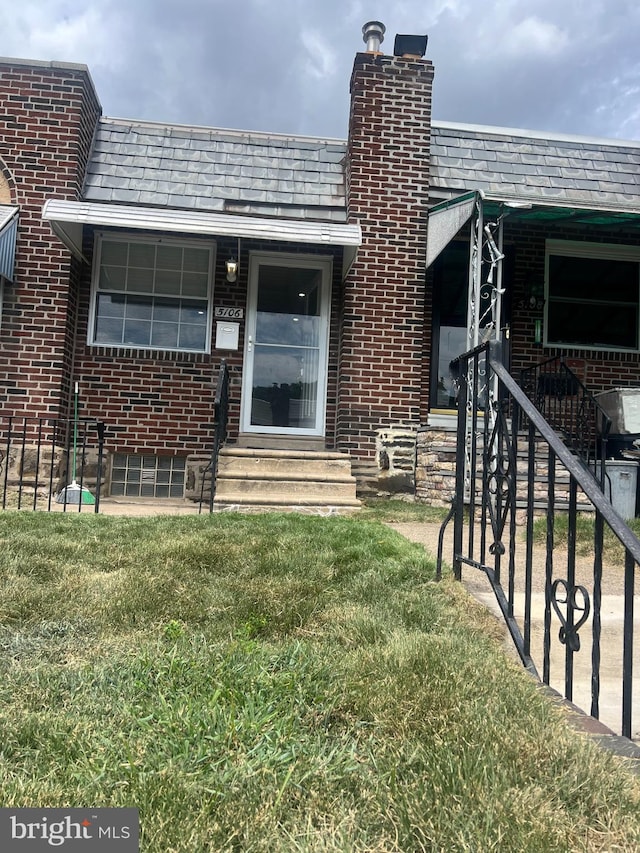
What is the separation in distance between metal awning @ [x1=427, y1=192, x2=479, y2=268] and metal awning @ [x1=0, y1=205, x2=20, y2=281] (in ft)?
16.5

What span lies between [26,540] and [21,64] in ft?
22.4

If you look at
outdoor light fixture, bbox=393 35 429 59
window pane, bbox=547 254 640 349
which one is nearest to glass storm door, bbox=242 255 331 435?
outdoor light fixture, bbox=393 35 429 59

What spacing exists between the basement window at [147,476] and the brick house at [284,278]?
1.0 inches

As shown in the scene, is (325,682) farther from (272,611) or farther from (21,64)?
(21,64)

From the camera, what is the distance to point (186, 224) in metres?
7.40

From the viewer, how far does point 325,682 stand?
210cm

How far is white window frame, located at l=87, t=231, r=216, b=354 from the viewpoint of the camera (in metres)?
8.30

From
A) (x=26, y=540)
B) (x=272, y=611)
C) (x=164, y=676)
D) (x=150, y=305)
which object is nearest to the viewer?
(x=164, y=676)

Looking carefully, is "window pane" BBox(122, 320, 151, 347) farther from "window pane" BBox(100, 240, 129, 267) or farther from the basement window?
the basement window

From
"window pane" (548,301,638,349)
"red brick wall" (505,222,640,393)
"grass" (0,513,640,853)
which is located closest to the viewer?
"grass" (0,513,640,853)

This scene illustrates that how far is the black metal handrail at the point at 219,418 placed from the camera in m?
6.67

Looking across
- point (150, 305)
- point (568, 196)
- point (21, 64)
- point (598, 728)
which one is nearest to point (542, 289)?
point (568, 196)

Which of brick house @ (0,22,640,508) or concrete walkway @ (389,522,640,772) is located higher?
brick house @ (0,22,640,508)

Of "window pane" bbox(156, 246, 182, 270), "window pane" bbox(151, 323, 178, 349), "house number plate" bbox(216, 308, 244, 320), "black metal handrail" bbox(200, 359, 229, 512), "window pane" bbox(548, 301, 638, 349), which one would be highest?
"window pane" bbox(156, 246, 182, 270)
